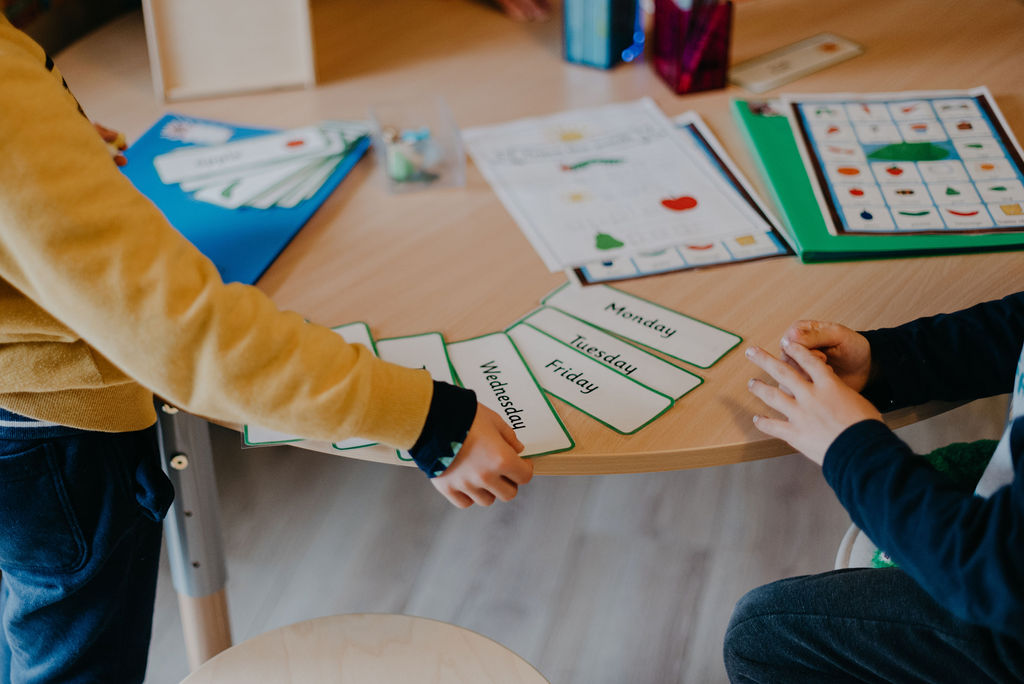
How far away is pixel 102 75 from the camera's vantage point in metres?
1.40

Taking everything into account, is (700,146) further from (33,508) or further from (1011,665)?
(33,508)

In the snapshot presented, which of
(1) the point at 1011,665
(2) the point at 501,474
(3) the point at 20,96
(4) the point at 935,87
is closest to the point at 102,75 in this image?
(3) the point at 20,96

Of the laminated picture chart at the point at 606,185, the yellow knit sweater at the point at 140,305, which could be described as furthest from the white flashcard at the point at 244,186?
the yellow knit sweater at the point at 140,305

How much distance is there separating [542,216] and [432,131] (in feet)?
0.76

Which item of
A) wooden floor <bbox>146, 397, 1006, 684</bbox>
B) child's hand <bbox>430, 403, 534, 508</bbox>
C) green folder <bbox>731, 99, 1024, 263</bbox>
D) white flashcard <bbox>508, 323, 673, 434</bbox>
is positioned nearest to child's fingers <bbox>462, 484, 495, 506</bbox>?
child's hand <bbox>430, 403, 534, 508</bbox>

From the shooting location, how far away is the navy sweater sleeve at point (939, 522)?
0.67m

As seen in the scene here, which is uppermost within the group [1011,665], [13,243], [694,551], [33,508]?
[13,243]

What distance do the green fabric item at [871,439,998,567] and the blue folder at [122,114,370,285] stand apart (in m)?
0.73

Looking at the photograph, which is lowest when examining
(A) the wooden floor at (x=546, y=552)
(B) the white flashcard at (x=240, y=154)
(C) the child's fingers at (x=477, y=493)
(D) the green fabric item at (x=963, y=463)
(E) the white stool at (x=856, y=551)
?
(A) the wooden floor at (x=546, y=552)

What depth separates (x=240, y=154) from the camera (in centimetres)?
119

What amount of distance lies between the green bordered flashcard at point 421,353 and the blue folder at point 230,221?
0.19 meters

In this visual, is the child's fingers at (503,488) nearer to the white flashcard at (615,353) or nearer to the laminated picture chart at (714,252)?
the white flashcard at (615,353)

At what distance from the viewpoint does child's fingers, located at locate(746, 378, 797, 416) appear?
788 mm

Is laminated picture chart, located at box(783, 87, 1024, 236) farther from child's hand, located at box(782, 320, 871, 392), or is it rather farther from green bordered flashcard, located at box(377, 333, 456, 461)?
green bordered flashcard, located at box(377, 333, 456, 461)
